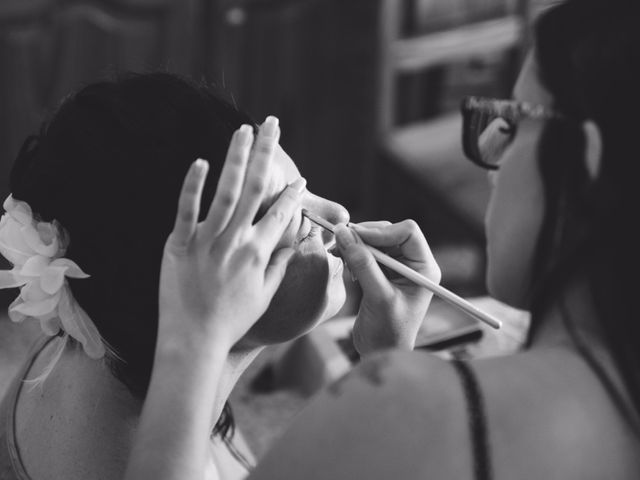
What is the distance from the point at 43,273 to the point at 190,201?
12.3 inches

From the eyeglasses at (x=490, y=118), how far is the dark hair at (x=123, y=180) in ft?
1.10

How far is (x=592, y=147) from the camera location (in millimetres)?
721

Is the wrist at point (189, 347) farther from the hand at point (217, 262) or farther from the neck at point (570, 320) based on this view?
the neck at point (570, 320)

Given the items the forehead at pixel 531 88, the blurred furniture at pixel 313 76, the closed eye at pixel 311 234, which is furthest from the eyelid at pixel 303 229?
the blurred furniture at pixel 313 76

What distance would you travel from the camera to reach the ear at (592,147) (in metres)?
0.71

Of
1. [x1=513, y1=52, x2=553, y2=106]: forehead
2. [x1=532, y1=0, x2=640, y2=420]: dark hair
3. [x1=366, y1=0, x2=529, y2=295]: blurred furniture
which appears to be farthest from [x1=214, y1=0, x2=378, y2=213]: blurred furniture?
[x1=532, y1=0, x2=640, y2=420]: dark hair

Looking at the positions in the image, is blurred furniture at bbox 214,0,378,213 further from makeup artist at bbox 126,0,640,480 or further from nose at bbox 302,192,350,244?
makeup artist at bbox 126,0,640,480

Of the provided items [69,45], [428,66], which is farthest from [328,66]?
[69,45]

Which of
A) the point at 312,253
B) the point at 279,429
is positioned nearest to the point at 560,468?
the point at 312,253

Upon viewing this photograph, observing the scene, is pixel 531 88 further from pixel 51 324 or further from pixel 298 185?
pixel 51 324

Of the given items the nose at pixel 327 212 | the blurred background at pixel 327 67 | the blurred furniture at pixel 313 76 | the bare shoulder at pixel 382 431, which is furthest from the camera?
the blurred furniture at pixel 313 76

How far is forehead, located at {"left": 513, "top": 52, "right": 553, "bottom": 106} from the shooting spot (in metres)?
0.80

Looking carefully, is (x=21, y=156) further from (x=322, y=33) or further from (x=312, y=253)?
(x=322, y=33)

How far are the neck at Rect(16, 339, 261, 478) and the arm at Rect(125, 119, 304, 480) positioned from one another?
0.86 feet
